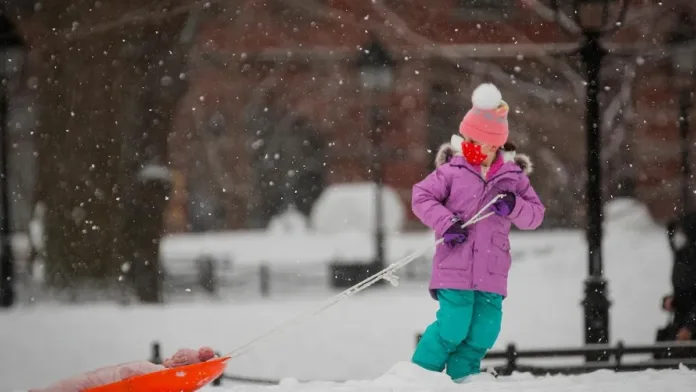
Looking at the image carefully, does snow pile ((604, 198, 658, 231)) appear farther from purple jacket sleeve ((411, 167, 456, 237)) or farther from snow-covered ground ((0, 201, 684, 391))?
purple jacket sleeve ((411, 167, 456, 237))

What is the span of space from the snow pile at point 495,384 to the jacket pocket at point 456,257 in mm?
634

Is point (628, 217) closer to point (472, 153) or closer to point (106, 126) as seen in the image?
point (106, 126)

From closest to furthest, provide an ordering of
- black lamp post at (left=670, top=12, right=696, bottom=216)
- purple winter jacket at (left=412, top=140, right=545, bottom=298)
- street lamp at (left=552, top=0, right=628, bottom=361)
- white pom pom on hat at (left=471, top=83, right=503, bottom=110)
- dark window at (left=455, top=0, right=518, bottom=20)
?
1. purple winter jacket at (left=412, top=140, right=545, bottom=298)
2. white pom pom on hat at (left=471, top=83, right=503, bottom=110)
3. street lamp at (left=552, top=0, right=628, bottom=361)
4. black lamp post at (left=670, top=12, right=696, bottom=216)
5. dark window at (left=455, top=0, right=518, bottom=20)

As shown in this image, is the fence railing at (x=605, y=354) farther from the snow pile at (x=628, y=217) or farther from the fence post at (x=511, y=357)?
the snow pile at (x=628, y=217)

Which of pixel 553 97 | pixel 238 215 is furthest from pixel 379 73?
pixel 238 215

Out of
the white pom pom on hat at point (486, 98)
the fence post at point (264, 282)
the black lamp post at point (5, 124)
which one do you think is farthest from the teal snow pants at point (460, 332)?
the fence post at point (264, 282)

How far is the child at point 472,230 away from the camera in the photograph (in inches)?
255

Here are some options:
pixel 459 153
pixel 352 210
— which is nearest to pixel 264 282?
pixel 352 210

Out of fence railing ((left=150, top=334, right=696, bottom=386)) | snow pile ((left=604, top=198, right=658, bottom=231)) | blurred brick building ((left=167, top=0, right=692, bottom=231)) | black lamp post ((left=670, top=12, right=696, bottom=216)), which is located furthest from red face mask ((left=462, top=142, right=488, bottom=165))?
snow pile ((left=604, top=198, right=658, bottom=231))

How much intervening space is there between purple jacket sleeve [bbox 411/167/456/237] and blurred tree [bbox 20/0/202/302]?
1098cm

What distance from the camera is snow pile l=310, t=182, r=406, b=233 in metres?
30.2

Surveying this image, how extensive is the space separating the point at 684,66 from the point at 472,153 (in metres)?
9.44

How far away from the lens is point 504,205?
21.1 ft

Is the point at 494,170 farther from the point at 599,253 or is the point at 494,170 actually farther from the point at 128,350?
the point at 128,350
